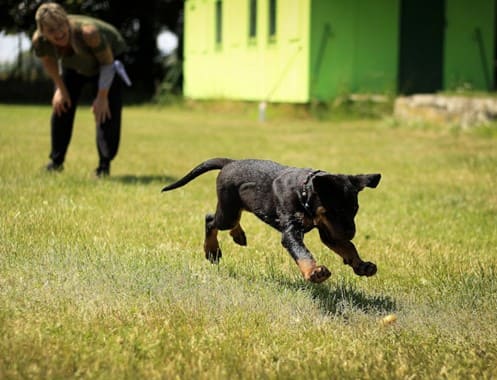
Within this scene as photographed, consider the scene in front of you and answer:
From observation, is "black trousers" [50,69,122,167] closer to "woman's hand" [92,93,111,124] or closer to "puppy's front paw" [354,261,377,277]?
"woman's hand" [92,93,111,124]

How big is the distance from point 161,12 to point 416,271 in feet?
96.6

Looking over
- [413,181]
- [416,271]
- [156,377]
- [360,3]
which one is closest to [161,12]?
[360,3]

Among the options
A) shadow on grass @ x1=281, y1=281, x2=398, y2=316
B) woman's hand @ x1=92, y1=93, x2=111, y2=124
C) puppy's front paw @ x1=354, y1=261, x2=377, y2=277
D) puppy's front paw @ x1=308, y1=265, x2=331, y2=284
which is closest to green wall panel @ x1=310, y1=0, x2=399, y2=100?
woman's hand @ x1=92, y1=93, x2=111, y2=124

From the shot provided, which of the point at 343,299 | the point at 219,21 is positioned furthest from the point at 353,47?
the point at 343,299

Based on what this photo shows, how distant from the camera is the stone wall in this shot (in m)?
17.4

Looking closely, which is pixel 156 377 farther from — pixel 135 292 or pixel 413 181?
pixel 413 181

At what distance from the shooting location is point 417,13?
22.6m

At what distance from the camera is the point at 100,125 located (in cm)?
976

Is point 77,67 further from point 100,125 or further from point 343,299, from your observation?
point 343,299

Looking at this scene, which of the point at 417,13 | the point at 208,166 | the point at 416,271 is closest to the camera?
the point at 208,166

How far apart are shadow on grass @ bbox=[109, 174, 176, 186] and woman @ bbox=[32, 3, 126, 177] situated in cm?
23

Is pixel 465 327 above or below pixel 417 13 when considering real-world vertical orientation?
below

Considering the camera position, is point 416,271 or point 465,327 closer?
point 465,327

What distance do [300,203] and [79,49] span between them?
5238 mm
